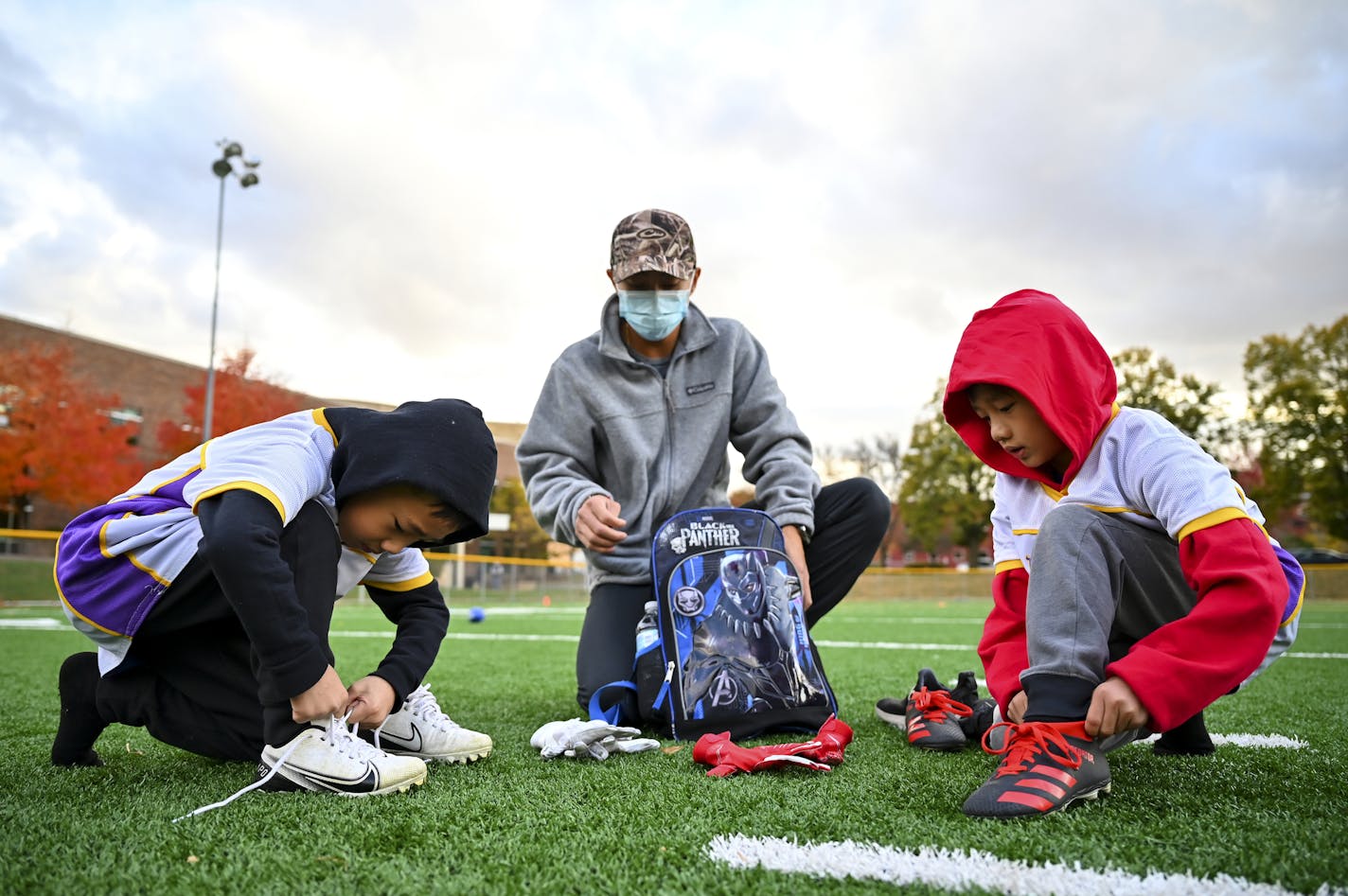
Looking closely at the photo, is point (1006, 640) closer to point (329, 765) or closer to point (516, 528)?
point (329, 765)

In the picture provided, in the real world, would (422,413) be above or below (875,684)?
above

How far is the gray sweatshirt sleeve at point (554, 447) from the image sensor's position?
3.57m

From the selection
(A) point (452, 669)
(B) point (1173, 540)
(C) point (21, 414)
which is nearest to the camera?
(B) point (1173, 540)

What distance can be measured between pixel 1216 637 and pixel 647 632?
181 centimetres

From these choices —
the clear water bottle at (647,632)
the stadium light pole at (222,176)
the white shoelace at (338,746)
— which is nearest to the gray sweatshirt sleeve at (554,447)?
the clear water bottle at (647,632)

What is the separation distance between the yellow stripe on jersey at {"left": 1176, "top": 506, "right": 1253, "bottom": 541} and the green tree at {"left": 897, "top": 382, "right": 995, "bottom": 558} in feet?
134

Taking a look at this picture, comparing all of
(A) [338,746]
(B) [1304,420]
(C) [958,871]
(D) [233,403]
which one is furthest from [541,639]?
(B) [1304,420]

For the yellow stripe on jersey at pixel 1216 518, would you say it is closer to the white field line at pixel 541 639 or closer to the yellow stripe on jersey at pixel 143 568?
the yellow stripe on jersey at pixel 143 568

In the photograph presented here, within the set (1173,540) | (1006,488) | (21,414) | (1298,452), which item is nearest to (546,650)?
(1006,488)

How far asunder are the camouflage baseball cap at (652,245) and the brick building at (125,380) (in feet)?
97.9

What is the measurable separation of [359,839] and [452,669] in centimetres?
376

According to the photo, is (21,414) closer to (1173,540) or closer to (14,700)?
(14,700)

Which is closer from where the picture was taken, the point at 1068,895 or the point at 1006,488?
the point at 1068,895

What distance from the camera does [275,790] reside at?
2000 millimetres
